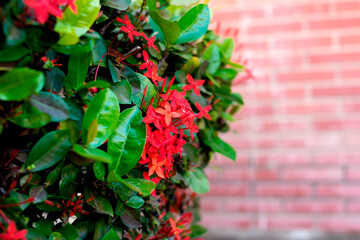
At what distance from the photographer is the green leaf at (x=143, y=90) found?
0.99 metres

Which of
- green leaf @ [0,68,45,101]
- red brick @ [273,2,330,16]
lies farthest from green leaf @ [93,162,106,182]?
red brick @ [273,2,330,16]

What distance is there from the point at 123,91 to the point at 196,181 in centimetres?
50

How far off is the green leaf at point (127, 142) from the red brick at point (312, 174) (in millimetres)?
2170

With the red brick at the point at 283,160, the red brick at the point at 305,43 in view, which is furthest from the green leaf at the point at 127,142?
the red brick at the point at 305,43

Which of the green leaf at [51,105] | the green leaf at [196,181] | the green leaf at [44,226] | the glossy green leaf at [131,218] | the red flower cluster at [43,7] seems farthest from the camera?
the green leaf at [196,181]

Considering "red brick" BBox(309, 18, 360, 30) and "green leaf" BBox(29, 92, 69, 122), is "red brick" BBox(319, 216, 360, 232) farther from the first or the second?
"green leaf" BBox(29, 92, 69, 122)

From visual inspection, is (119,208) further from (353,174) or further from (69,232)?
(353,174)

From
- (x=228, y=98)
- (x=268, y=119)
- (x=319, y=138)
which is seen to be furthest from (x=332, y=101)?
(x=228, y=98)

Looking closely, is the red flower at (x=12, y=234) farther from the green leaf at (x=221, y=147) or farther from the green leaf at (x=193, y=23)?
the green leaf at (x=221, y=147)

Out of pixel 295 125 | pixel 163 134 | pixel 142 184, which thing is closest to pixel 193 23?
pixel 163 134

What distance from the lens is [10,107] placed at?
747mm

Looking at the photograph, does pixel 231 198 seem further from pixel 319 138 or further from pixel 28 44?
pixel 28 44

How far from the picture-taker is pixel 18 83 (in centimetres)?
71

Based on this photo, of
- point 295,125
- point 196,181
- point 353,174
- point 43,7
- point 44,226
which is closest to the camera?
point 43,7
